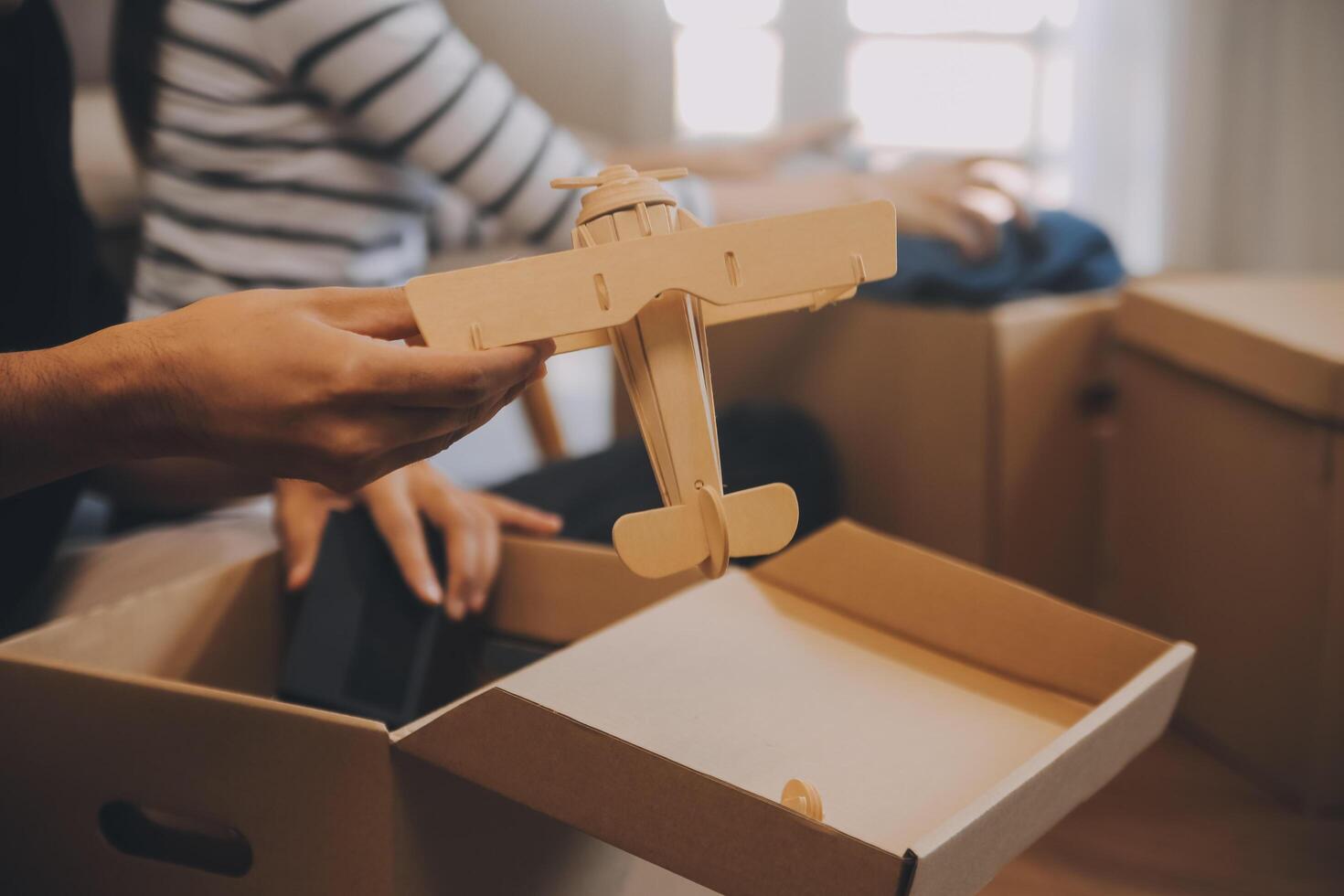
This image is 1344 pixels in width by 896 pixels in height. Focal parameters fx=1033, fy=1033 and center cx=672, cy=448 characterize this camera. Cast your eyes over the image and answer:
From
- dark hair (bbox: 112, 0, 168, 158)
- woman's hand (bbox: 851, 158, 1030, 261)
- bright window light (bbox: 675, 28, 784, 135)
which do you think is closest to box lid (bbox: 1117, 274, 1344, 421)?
woman's hand (bbox: 851, 158, 1030, 261)

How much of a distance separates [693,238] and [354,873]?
280 millimetres

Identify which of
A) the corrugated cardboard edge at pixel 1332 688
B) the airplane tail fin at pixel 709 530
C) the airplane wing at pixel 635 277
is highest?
the airplane wing at pixel 635 277

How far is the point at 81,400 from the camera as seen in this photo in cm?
40

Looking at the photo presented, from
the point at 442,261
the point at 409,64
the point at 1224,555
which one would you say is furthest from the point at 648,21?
the point at 1224,555

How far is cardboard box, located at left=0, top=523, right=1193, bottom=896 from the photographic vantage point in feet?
1.22

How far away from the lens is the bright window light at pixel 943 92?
6.63 ft

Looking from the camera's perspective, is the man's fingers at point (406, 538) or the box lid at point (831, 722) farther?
the man's fingers at point (406, 538)

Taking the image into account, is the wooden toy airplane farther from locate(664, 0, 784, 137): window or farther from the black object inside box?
locate(664, 0, 784, 137): window

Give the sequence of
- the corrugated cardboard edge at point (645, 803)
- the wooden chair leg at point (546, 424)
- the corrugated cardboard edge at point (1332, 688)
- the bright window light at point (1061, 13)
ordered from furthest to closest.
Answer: the bright window light at point (1061, 13), the wooden chair leg at point (546, 424), the corrugated cardboard edge at point (1332, 688), the corrugated cardboard edge at point (645, 803)

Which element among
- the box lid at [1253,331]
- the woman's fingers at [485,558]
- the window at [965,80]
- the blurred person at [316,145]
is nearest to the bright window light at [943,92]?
the window at [965,80]

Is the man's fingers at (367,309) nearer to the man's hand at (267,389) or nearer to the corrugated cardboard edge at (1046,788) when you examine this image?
the man's hand at (267,389)

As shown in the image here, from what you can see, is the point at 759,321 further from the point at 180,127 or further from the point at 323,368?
the point at 323,368

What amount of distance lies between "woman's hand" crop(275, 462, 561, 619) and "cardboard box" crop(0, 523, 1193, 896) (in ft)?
0.13

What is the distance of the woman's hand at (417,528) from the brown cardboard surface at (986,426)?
0.50 metres
